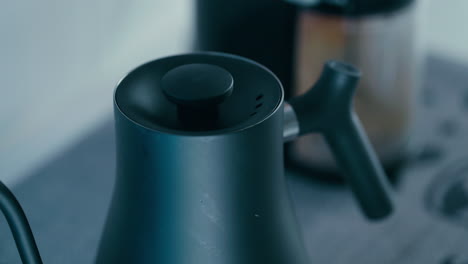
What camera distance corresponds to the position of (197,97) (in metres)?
0.31

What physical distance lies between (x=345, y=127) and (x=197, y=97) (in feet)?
0.42

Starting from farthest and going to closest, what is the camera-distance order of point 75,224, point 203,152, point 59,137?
point 59,137, point 75,224, point 203,152

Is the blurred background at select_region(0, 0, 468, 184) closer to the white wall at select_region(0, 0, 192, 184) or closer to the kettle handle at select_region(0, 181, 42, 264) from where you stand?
the white wall at select_region(0, 0, 192, 184)

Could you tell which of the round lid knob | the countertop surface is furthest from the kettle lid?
the countertop surface

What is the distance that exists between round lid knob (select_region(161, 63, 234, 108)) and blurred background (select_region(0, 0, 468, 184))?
27 cm

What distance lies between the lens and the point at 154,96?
1.11 ft

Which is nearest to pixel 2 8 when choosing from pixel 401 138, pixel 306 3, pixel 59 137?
pixel 59 137

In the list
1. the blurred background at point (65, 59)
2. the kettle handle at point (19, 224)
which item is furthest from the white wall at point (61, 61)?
the kettle handle at point (19, 224)

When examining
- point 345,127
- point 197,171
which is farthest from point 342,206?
point 197,171

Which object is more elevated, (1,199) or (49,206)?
(1,199)

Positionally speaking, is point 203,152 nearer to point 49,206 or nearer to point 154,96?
point 154,96

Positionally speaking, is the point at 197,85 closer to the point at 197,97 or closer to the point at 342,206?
the point at 197,97

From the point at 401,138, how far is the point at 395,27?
109 mm

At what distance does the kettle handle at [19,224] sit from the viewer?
32cm
